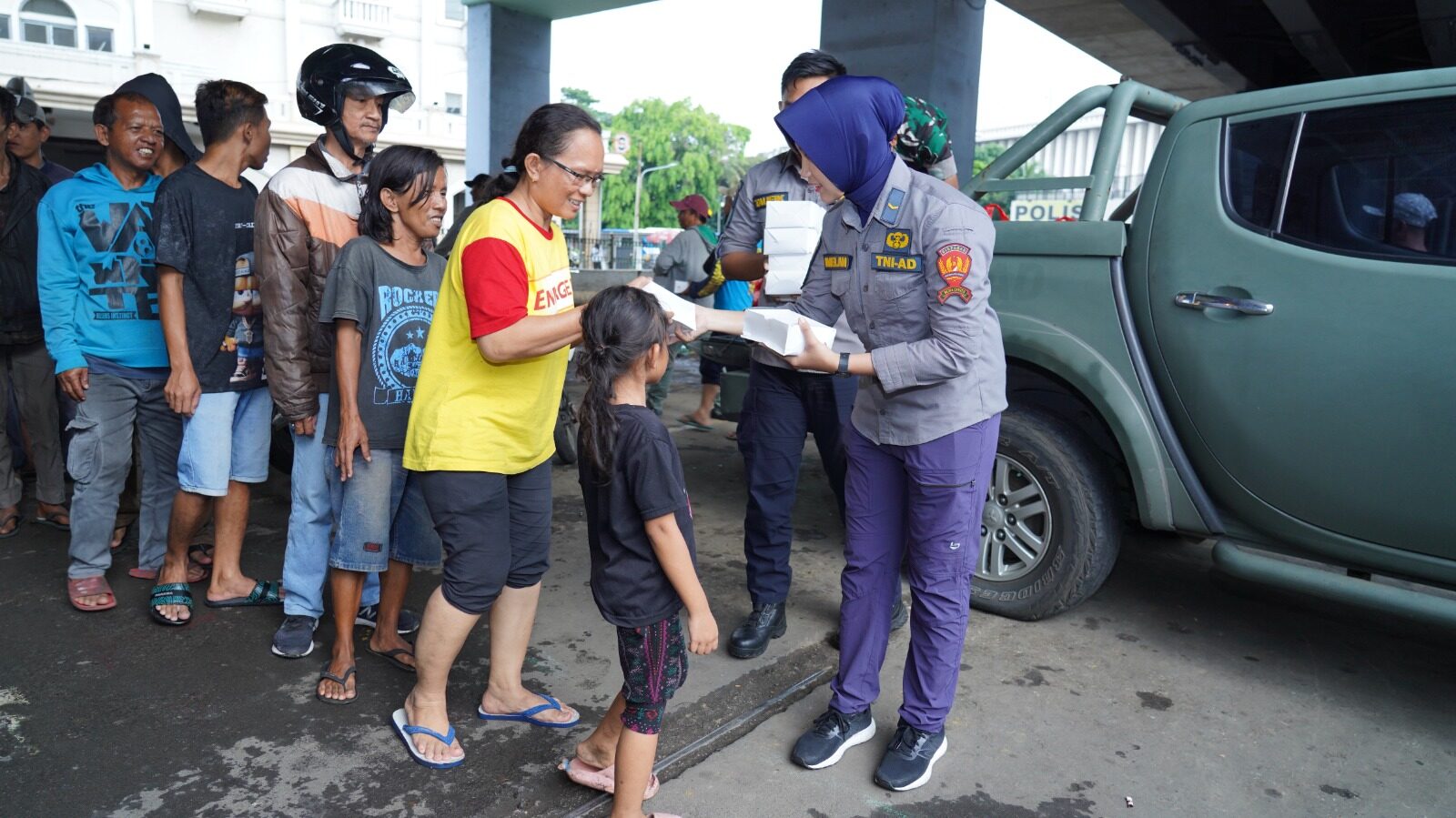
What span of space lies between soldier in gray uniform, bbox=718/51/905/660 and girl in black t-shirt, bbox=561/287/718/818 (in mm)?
1080

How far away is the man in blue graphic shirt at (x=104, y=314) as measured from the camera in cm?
340

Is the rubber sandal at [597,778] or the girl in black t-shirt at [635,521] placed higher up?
the girl in black t-shirt at [635,521]

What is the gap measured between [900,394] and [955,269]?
0.37 meters

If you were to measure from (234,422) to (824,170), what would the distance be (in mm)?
2324

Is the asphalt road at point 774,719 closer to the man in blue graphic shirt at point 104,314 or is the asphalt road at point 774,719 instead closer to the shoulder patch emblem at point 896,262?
the man in blue graphic shirt at point 104,314

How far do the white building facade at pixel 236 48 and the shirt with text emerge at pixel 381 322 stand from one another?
895 inches

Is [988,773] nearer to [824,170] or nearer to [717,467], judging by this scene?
[824,170]

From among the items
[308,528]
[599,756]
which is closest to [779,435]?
[599,756]

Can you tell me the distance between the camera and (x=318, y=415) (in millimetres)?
3137

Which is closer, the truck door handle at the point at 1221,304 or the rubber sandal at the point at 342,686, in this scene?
the rubber sandal at the point at 342,686

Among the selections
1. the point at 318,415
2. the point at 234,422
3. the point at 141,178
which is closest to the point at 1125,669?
the point at 318,415

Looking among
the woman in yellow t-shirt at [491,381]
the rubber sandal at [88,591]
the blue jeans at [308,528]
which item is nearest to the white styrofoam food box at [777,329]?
the woman in yellow t-shirt at [491,381]

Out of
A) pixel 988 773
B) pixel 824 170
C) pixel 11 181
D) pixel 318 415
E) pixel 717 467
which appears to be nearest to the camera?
pixel 824 170

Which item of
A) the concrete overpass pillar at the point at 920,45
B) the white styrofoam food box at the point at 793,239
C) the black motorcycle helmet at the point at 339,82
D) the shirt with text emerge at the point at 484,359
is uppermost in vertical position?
the concrete overpass pillar at the point at 920,45
